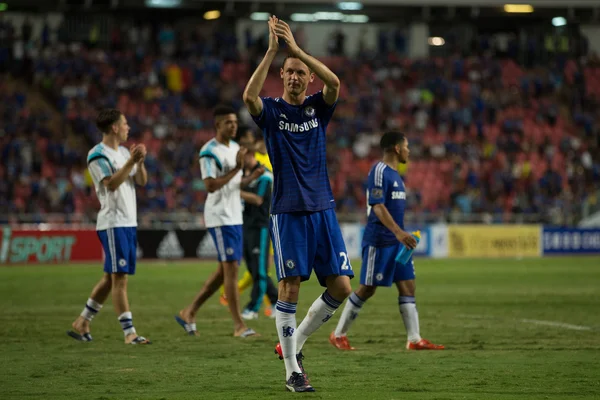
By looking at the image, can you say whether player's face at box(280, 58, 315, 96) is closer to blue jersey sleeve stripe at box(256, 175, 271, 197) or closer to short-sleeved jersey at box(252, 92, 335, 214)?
short-sleeved jersey at box(252, 92, 335, 214)

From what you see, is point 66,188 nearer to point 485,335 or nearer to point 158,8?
point 158,8

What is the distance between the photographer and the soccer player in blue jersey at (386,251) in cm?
979

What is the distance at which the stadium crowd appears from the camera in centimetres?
3147

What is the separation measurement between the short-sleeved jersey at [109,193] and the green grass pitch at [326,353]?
132 centimetres

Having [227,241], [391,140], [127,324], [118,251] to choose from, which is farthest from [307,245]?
[227,241]

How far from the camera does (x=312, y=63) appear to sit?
6.95 metres

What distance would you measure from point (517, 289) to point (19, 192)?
17.1 m

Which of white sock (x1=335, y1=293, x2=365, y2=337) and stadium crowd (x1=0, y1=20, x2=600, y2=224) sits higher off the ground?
stadium crowd (x1=0, y1=20, x2=600, y2=224)

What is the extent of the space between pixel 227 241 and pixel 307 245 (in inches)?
149

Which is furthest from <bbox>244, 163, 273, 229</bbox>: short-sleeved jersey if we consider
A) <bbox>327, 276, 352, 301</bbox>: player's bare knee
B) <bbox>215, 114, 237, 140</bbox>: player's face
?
<bbox>327, 276, 352, 301</bbox>: player's bare knee

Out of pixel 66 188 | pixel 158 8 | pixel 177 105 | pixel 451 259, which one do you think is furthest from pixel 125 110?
pixel 451 259

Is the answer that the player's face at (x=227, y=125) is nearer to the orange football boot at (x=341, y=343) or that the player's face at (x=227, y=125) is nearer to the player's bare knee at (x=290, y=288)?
the orange football boot at (x=341, y=343)

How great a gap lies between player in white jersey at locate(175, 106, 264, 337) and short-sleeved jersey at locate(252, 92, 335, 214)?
341 centimetres

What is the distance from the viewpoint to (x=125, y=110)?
115 feet
